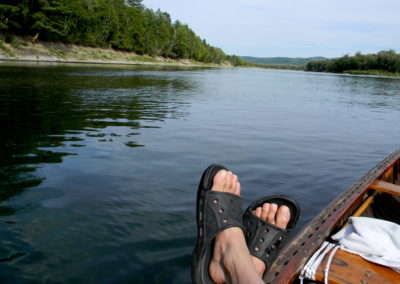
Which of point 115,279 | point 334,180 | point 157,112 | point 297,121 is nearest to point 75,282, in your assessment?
point 115,279

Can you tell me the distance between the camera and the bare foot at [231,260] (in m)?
1.98

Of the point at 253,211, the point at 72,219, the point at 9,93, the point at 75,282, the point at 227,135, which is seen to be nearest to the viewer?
the point at 75,282

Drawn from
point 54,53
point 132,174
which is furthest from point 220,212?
point 54,53

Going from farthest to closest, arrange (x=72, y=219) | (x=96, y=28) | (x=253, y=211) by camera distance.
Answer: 1. (x=96, y=28)
2. (x=72, y=219)
3. (x=253, y=211)

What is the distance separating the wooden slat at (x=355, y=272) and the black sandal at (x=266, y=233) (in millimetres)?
407

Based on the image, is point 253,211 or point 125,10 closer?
point 253,211

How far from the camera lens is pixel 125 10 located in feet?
256

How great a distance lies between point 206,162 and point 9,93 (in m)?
10.0

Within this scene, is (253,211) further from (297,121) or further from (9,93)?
(9,93)

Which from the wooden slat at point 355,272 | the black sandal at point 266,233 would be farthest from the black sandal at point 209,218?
the wooden slat at point 355,272

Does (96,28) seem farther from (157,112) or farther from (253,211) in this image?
(253,211)

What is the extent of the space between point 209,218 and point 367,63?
13522cm

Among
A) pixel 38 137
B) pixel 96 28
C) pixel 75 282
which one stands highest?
pixel 96 28

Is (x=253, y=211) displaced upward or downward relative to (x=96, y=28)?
downward
